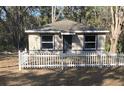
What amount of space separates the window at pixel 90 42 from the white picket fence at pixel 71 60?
775cm

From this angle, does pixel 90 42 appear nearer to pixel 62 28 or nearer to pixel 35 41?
pixel 62 28

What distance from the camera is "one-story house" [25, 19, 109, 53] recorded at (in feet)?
85.4

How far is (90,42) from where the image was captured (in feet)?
86.3

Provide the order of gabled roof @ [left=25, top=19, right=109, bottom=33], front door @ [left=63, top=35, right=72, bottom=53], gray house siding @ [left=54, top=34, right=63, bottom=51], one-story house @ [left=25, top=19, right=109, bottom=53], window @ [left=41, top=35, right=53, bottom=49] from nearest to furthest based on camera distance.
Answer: gabled roof @ [left=25, top=19, right=109, bottom=33]
one-story house @ [left=25, top=19, right=109, bottom=53]
window @ [left=41, top=35, right=53, bottom=49]
gray house siding @ [left=54, top=34, right=63, bottom=51]
front door @ [left=63, top=35, right=72, bottom=53]

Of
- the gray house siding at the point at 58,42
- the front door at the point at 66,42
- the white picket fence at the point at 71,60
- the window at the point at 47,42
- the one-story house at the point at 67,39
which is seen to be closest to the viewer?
the white picket fence at the point at 71,60

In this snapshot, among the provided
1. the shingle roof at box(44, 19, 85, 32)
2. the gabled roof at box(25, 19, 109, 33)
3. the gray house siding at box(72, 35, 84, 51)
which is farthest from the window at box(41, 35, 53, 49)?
the gray house siding at box(72, 35, 84, 51)

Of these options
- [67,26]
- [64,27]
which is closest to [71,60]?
[64,27]

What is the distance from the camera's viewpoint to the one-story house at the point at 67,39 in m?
26.0

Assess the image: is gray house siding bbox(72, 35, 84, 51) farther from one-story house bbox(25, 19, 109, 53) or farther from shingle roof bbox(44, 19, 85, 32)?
shingle roof bbox(44, 19, 85, 32)

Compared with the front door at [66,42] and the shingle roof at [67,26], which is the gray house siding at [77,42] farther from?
the shingle roof at [67,26]

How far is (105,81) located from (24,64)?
6107 mm

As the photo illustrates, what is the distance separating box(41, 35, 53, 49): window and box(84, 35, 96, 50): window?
123 inches

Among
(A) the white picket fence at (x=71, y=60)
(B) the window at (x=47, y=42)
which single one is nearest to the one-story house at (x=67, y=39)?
(B) the window at (x=47, y=42)
